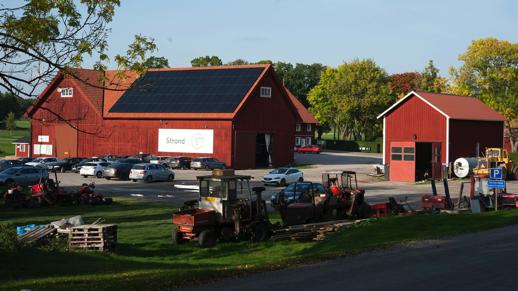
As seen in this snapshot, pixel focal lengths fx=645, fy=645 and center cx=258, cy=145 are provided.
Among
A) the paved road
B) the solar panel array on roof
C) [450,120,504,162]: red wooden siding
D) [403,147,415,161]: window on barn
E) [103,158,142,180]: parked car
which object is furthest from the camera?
the solar panel array on roof

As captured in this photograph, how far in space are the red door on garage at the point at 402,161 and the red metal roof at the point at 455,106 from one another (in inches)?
156

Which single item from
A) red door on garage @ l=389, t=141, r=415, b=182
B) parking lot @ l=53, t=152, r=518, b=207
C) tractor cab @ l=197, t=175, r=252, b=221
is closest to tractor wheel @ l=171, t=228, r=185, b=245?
tractor cab @ l=197, t=175, r=252, b=221

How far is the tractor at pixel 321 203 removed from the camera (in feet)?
78.9

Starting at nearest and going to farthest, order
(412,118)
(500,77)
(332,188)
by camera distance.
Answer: (332,188) → (412,118) → (500,77)

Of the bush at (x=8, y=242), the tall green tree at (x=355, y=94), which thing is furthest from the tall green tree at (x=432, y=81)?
the bush at (x=8, y=242)

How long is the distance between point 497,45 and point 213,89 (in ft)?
129

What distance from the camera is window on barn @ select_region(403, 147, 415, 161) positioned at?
49.9 meters

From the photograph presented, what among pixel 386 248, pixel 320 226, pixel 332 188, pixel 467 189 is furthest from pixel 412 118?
pixel 386 248

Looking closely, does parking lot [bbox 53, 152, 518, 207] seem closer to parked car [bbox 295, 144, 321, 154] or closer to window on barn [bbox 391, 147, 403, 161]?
window on barn [bbox 391, 147, 403, 161]

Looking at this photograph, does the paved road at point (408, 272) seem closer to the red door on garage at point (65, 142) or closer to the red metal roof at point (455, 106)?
the red metal roof at point (455, 106)

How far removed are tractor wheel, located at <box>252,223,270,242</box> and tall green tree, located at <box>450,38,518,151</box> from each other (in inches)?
2639

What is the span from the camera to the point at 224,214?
2130 centimetres

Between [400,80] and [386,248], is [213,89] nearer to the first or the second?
[386,248]

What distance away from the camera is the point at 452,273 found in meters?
13.2
